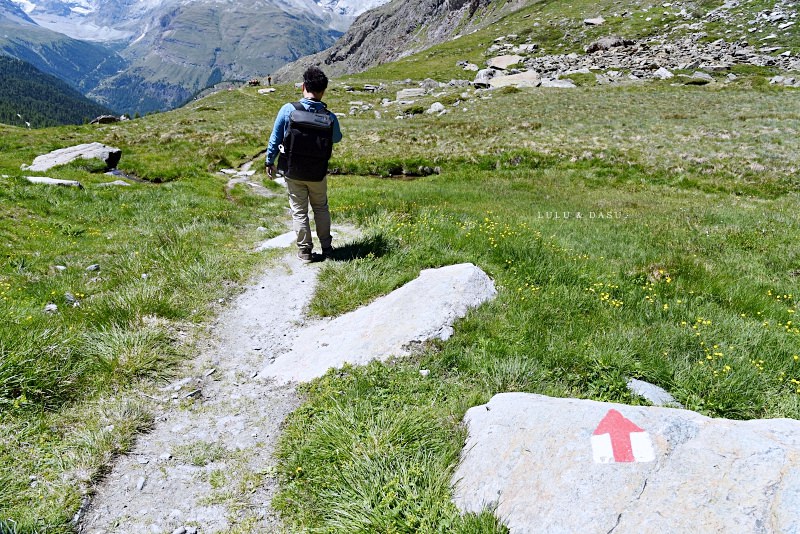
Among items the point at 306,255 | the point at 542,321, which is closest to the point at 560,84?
the point at 306,255

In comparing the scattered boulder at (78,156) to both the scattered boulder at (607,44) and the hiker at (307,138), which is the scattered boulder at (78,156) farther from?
the scattered boulder at (607,44)

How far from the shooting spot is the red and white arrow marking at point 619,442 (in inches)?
133

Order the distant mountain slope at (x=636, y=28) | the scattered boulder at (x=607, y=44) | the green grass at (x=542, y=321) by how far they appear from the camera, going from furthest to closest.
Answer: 1. the scattered boulder at (x=607, y=44)
2. the distant mountain slope at (x=636, y=28)
3. the green grass at (x=542, y=321)

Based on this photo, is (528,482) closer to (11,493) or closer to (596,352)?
(596,352)

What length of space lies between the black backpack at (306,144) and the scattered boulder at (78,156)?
2192cm

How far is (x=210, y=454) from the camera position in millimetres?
4449

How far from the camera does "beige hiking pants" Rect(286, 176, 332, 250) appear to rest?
9.00 meters

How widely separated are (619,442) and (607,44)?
11138cm

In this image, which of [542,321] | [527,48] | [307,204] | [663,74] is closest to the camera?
[542,321]

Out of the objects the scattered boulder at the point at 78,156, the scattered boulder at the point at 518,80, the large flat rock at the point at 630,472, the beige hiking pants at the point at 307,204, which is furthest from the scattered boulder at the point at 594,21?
the large flat rock at the point at 630,472

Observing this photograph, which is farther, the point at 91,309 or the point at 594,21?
the point at 594,21

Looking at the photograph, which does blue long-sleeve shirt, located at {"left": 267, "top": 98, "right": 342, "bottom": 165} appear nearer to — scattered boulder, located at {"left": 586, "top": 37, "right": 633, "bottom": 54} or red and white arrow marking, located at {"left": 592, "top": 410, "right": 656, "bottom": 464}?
red and white arrow marking, located at {"left": 592, "top": 410, "right": 656, "bottom": 464}

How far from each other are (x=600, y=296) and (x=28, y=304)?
9610 millimetres

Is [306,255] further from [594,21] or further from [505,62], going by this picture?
[594,21]
